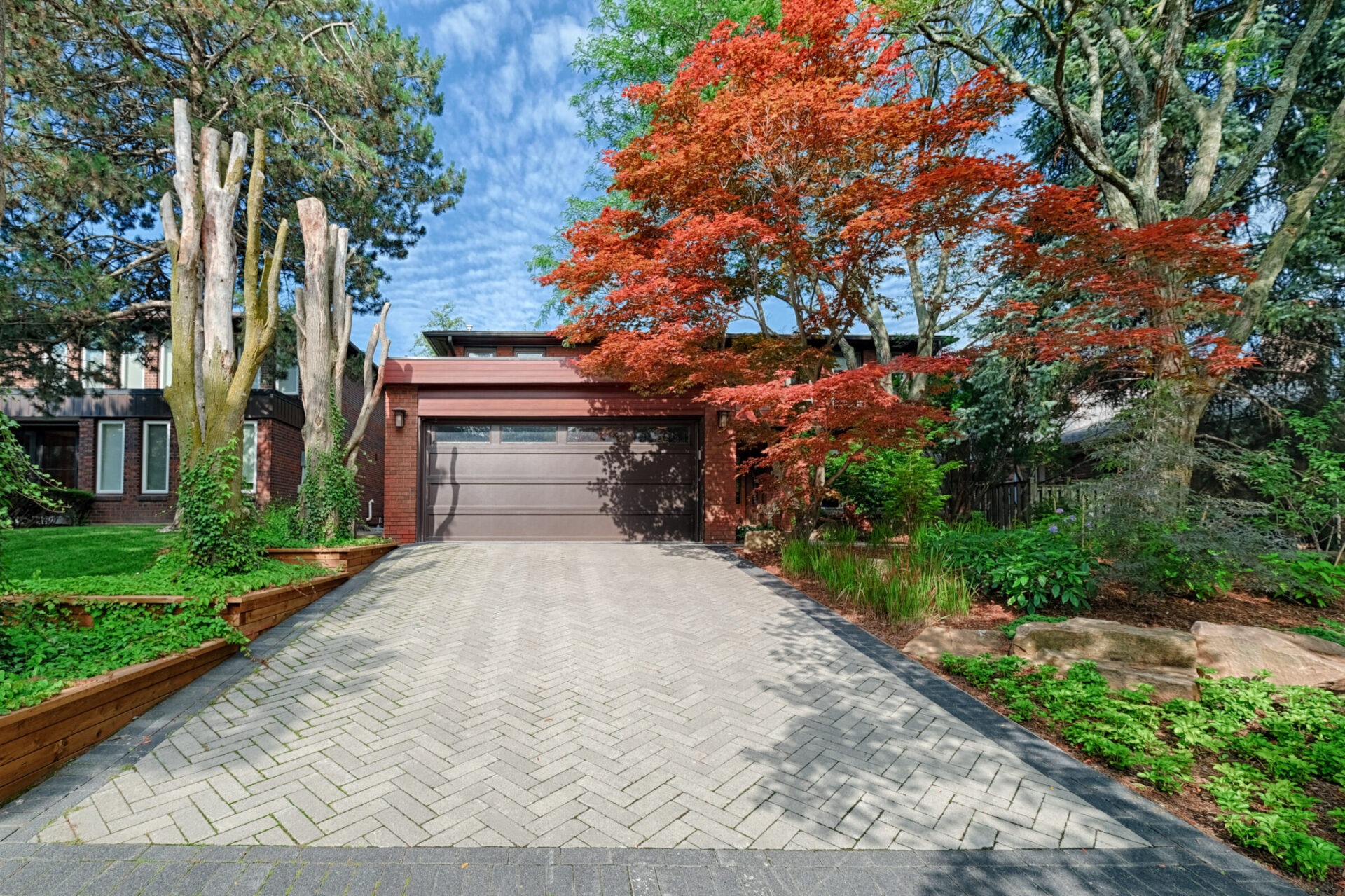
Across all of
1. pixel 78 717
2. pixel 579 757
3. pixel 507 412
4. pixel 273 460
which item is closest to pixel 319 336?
pixel 507 412

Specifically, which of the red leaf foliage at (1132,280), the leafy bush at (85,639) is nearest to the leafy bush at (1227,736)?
the red leaf foliage at (1132,280)

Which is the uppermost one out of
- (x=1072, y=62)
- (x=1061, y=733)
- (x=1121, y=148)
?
(x=1072, y=62)

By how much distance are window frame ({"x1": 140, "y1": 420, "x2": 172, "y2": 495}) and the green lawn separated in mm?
5368

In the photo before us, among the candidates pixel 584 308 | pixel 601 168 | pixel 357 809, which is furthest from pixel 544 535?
pixel 601 168

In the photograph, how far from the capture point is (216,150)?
5.52 metres

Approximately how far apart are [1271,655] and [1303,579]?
245 cm

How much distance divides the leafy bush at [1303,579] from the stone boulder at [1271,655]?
1.33 m

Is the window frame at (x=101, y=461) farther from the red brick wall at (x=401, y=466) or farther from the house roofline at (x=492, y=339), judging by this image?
the red brick wall at (x=401, y=466)

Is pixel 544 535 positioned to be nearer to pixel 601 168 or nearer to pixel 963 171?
pixel 963 171

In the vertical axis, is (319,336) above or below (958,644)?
above

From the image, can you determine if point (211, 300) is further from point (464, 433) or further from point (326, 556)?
point (464, 433)

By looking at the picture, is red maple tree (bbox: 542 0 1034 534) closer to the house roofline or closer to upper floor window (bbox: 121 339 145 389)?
the house roofline

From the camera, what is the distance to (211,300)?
5484 millimetres

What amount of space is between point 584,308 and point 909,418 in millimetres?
5003
